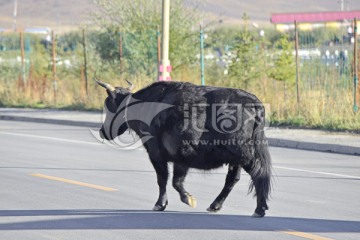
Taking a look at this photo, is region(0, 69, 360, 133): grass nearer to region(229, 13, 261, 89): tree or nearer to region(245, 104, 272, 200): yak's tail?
region(229, 13, 261, 89): tree

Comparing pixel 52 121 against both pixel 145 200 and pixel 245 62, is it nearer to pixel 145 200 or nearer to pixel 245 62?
pixel 245 62

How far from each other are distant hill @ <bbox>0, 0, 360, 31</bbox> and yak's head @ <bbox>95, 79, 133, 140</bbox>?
108146mm

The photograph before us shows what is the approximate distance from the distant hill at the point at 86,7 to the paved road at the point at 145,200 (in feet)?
343

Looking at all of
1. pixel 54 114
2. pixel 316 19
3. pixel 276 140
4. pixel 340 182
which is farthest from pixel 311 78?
pixel 316 19

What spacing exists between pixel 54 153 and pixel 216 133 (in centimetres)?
734

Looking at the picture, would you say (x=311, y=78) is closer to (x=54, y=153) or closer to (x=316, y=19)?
(x=54, y=153)

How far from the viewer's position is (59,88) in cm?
3127

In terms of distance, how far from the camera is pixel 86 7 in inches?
4838

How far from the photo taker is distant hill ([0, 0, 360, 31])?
123 m

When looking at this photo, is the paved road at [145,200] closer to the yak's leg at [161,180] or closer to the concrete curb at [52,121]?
the yak's leg at [161,180]

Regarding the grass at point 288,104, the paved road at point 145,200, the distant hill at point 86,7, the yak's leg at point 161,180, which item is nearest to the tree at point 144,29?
the grass at point 288,104

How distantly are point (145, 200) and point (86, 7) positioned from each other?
4485 inches

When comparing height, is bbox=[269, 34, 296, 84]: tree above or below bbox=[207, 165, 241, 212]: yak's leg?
above

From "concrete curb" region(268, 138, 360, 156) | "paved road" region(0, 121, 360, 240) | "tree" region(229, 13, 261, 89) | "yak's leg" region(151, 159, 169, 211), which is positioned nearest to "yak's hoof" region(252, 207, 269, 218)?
"paved road" region(0, 121, 360, 240)
